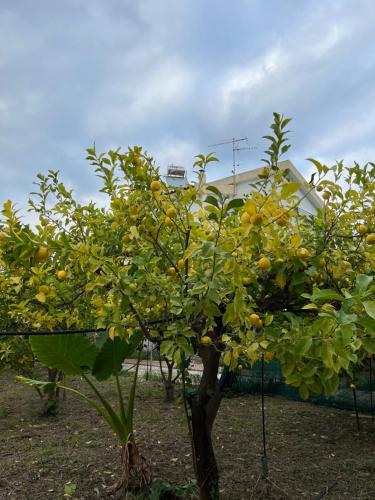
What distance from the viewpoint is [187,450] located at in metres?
3.59

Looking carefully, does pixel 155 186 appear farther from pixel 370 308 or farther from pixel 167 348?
pixel 370 308

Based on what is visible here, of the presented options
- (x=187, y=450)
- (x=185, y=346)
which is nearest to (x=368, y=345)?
(x=185, y=346)

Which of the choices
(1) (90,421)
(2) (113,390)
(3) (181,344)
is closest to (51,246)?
(3) (181,344)

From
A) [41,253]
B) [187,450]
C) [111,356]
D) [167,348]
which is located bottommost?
[187,450]

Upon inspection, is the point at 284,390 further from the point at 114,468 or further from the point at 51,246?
the point at 51,246

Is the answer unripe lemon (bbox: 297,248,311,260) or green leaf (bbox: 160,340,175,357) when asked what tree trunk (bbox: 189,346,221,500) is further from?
unripe lemon (bbox: 297,248,311,260)

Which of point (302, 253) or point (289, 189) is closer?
point (289, 189)

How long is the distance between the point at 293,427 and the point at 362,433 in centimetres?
74

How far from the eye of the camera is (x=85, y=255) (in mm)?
1738

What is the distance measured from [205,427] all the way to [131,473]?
76 cm

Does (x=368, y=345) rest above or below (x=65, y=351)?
above

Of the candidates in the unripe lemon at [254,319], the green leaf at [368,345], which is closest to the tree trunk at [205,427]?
the unripe lemon at [254,319]

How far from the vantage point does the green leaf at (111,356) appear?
281 cm

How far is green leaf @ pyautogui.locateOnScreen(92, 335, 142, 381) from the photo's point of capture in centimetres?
281
